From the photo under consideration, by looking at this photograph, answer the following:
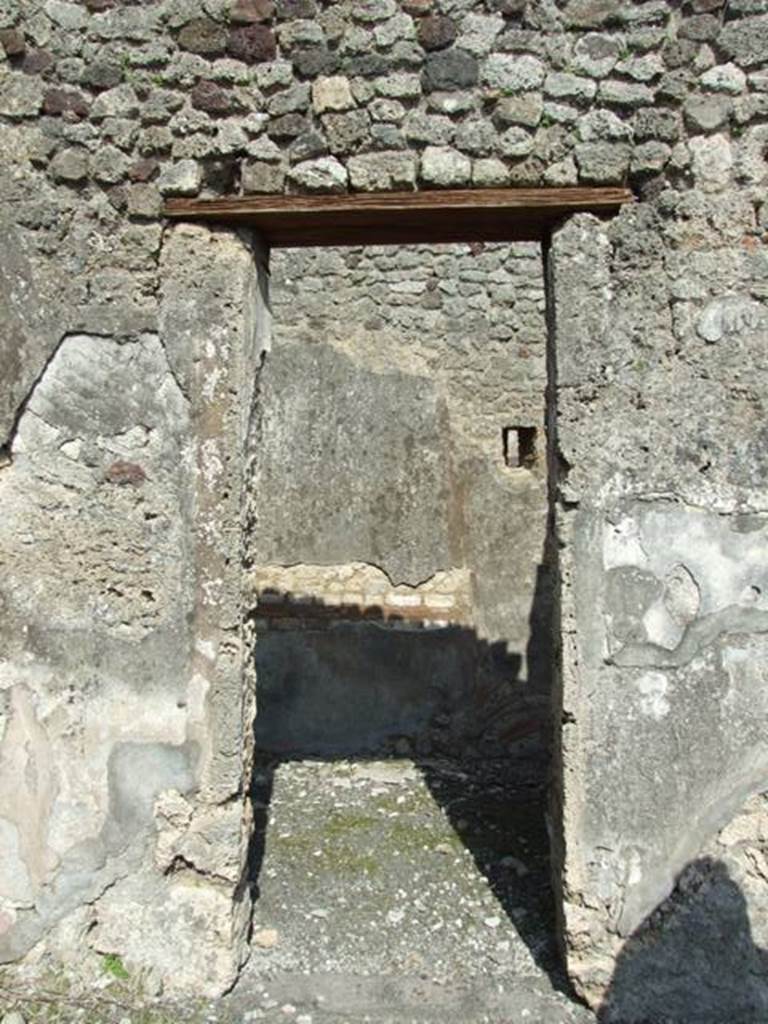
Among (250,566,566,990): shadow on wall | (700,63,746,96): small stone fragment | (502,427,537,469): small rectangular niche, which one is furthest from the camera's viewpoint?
(502,427,537,469): small rectangular niche

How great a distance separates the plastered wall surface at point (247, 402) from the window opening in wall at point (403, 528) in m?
1.88

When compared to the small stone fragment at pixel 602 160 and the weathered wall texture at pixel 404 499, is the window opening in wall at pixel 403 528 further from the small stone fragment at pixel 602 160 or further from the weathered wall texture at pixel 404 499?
the small stone fragment at pixel 602 160

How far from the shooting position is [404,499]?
5.76m

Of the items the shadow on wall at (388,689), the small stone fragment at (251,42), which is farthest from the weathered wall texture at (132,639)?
the shadow on wall at (388,689)

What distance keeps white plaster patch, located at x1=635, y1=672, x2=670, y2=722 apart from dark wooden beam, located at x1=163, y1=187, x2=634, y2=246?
1475 millimetres

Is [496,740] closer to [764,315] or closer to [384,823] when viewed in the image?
[384,823]

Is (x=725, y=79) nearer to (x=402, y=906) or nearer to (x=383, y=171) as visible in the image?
(x=383, y=171)

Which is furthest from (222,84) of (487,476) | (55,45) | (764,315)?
(487,476)

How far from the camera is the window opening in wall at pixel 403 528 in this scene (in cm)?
548

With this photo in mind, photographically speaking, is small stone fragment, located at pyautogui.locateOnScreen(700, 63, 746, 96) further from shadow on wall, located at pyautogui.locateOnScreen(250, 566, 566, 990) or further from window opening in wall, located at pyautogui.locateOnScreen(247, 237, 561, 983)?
shadow on wall, located at pyautogui.locateOnScreen(250, 566, 566, 990)

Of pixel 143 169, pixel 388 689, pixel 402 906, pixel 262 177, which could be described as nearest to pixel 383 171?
pixel 262 177

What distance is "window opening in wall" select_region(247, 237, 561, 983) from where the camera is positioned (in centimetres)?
548

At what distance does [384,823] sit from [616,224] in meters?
2.84

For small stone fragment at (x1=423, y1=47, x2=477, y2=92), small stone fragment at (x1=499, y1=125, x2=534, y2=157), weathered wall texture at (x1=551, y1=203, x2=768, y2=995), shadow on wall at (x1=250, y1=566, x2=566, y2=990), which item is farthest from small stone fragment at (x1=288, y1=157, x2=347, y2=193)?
shadow on wall at (x1=250, y1=566, x2=566, y2=990)
